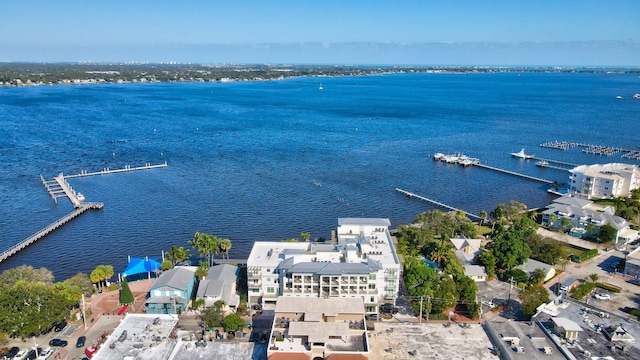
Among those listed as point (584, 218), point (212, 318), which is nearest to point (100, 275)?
point (212, 318)

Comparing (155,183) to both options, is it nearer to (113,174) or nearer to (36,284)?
(113,174)

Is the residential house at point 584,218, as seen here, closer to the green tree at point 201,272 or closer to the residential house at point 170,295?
the green tree at point 201,272

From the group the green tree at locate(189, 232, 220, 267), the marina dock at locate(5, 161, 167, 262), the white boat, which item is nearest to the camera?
the green tree at locate(189, 232, 220, 267)

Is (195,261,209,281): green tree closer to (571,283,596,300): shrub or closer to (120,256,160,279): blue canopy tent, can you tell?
(120,256,160,279): blue canopy tent

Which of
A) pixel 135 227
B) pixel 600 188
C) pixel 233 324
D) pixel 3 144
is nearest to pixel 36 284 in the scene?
pixel 233 324

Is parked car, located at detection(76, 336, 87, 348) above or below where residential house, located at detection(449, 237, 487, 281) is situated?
below

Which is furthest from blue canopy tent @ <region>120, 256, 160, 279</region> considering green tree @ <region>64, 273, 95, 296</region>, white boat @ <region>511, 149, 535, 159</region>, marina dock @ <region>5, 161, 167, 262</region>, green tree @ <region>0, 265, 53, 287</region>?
white boat @ <region>511, 149, 535, 159</region>
